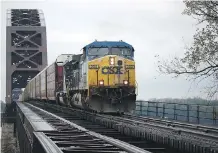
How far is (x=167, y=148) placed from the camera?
483 inches

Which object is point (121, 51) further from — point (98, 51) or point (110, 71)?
point (110, 71)

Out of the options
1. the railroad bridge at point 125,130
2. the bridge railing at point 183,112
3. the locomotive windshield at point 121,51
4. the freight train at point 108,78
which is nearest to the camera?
the railroad bridge at point 125,130

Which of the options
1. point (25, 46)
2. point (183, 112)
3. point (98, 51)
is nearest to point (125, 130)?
point (183, 112)

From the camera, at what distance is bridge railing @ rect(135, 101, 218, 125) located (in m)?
18.2

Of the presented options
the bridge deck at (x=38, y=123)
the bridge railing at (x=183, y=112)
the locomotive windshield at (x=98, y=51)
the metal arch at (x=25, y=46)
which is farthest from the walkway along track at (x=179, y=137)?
the metal arch at (x=25, y=46)

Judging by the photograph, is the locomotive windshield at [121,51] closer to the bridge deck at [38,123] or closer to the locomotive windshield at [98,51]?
the locomotive windshield at [98,51]

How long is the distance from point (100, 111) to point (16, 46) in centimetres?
9033

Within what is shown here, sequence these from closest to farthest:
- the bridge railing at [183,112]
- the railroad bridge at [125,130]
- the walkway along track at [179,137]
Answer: the railroad bridge at [125,130] → the walkway along track at [179,137] → the bridge railing at [183,112]

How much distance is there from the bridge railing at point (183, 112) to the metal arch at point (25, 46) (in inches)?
3096

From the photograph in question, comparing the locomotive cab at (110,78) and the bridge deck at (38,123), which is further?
the locomotive cab at (110,78)

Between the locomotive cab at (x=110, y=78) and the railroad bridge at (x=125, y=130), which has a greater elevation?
the locomotive cab at (x=110, y=78)

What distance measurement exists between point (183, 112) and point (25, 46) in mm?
95316

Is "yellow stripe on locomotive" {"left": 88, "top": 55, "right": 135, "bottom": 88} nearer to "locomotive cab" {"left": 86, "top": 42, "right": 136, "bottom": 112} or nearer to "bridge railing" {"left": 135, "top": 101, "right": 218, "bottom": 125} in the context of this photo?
"locomotive cab" {"left": 86, "top": 42, "right": 136, "bottom": 112}

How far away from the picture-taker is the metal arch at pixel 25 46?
4109 inches
